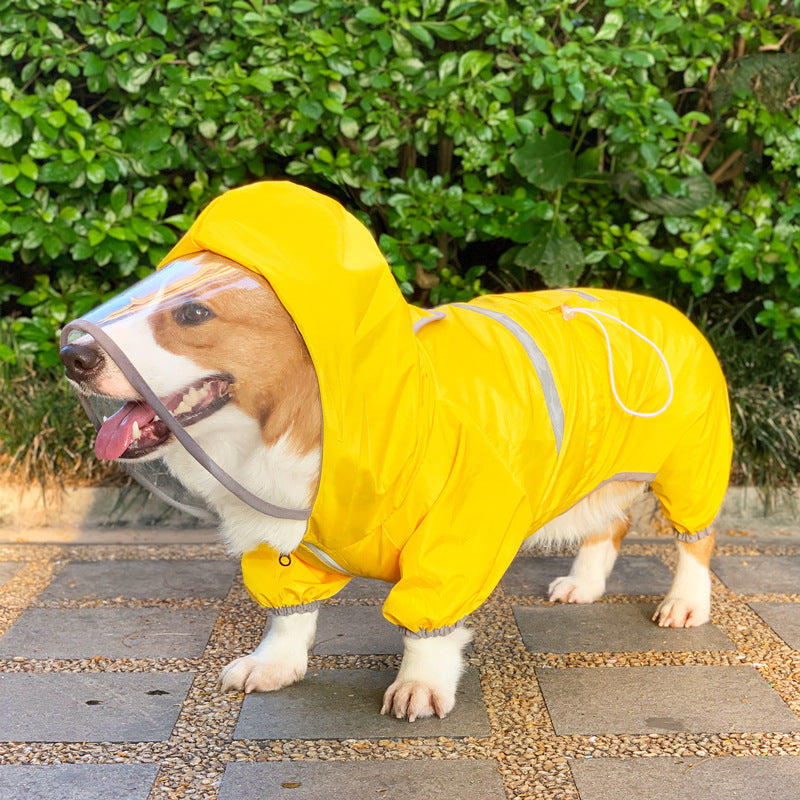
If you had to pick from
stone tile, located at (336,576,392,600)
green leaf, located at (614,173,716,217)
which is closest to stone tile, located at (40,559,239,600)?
stone tile, located at (336,576,392,600)

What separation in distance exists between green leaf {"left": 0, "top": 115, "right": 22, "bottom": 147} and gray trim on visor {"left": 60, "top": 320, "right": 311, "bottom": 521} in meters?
2.52

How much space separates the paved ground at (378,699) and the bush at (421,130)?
5.03ft

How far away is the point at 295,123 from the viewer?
4352 mm

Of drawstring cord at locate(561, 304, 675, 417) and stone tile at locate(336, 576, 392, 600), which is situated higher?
drawstring cord at locate(561, 304, 675, 417)

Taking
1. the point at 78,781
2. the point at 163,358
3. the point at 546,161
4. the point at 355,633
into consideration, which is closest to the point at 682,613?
the point at 355,633

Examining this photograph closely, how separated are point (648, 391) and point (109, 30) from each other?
111 inches

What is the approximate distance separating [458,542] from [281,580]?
1.88ft

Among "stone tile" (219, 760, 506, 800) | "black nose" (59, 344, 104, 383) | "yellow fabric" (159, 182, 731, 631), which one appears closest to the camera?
"black nose" (59, 344, 104, 383)

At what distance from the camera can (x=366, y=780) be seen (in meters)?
2.40

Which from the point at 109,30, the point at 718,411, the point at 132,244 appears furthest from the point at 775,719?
the point at 109,30

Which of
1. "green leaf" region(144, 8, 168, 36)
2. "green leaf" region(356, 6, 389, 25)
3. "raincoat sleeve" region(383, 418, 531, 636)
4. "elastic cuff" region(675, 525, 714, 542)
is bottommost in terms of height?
"elastic cuff" region(675, 525, 714, 542)

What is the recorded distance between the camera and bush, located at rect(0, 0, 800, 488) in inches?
169

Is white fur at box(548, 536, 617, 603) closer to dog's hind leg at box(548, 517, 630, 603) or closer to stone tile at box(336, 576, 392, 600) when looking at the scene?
dog's hind leg at box(548, 517, 630, 603)

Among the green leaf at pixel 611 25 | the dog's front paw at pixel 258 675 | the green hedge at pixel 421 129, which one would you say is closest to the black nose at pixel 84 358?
the dog's front paw at pixel 258 675
